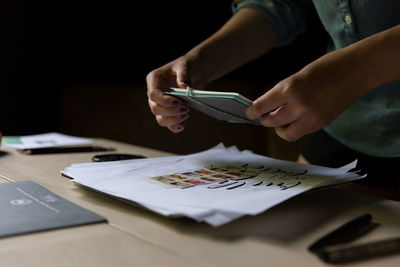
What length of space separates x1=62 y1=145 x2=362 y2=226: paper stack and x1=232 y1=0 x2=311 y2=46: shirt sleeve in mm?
482

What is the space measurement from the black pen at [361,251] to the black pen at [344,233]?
17 millimetres

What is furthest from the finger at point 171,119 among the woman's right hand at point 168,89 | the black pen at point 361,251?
the black pen at point 361,251

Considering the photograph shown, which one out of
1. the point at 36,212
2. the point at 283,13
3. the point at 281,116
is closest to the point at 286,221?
the point at 281,116

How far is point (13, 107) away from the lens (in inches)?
80.7

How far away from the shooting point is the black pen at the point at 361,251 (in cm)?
40

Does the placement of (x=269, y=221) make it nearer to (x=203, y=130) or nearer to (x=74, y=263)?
(x=74, y=263)

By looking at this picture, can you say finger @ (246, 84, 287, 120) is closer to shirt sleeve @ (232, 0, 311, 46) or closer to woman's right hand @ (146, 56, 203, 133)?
woman's right hand @ (146, 56, 203, 133)

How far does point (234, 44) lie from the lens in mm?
1093

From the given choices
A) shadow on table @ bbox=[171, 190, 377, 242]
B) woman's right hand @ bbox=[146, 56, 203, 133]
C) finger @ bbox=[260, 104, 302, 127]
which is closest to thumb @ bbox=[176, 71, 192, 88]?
woman's right hand @ bbox=[146, 56, 203, 133]

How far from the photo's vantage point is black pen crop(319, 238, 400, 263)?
0.40 meters

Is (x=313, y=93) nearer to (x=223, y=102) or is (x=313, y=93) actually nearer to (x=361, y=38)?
(x=223, y=102)

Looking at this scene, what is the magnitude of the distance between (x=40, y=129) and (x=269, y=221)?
1814 millimetres

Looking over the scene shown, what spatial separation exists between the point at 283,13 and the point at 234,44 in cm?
18

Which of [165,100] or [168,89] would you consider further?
[168,89]
